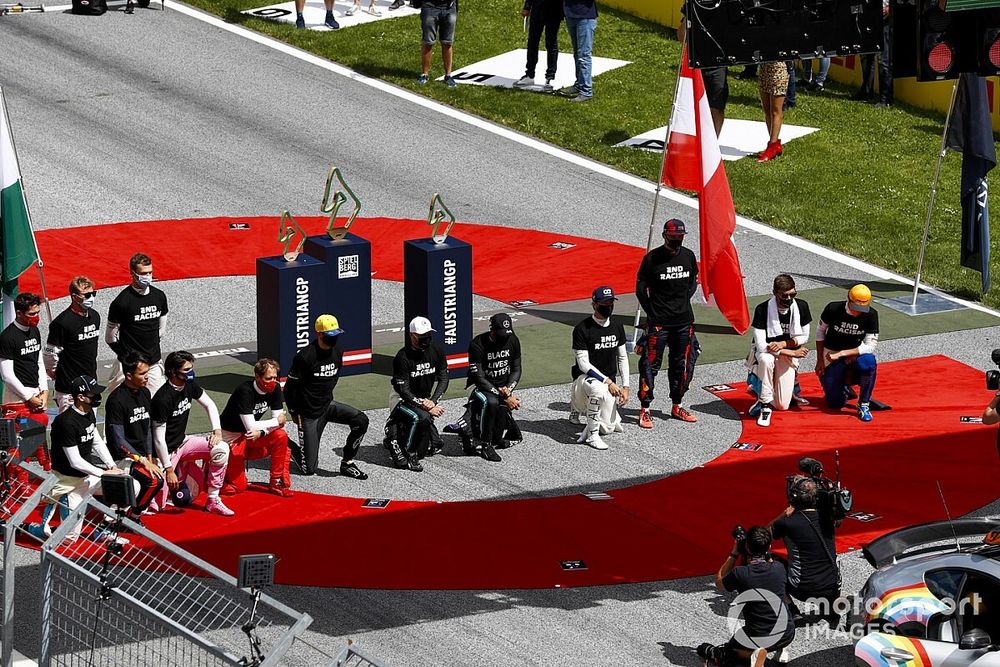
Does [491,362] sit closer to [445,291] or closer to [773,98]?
[445,291]

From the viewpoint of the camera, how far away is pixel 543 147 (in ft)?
93.4

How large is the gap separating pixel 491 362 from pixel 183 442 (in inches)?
129

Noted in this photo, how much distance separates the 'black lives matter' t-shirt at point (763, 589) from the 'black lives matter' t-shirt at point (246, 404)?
5.34 m

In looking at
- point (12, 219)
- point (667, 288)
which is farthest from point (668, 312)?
point (12, 219)

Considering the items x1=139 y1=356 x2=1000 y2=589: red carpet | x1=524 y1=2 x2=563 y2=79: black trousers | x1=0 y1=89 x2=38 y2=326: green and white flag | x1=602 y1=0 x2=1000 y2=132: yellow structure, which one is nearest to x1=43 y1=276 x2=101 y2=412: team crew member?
x1=0 y1=89 x2=38 y2=326: green and white flag

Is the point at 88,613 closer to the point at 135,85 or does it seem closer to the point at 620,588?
the point at 620,588

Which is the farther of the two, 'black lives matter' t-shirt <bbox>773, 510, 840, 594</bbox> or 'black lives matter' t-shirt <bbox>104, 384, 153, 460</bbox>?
'black lives matter' t-shirt <bbox>104, 384, 153, 460</bbox>

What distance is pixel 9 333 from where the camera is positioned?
15.9 metres

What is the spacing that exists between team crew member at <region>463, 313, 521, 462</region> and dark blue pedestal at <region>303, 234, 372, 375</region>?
2594mm

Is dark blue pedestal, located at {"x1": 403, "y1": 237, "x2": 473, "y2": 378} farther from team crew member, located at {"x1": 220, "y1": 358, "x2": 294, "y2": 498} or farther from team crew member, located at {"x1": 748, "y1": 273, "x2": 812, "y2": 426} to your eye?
team crew member, located at {"x1": 220, "y1": 358, "x2": 294, "y2": 498}

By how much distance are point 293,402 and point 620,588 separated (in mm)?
3933

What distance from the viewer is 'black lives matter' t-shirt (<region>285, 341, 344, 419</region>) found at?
16.0 meters

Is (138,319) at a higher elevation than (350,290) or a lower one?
higher

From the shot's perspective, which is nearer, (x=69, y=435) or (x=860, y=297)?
(x=69, y=435)
